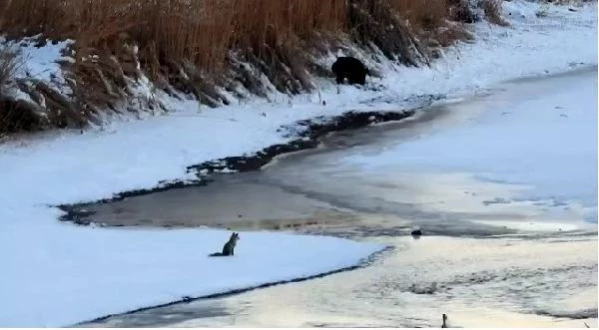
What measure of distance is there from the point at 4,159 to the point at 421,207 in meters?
3.37

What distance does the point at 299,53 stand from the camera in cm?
1606

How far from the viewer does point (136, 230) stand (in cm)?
833

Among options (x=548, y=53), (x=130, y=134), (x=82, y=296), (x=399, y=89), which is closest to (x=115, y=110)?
(x=130, y=134)

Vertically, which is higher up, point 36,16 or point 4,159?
point 36,16

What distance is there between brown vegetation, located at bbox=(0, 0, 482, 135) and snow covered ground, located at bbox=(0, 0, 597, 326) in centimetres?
42

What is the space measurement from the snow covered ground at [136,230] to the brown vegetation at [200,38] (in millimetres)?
418

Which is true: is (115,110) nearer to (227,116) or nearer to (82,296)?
(227,116)

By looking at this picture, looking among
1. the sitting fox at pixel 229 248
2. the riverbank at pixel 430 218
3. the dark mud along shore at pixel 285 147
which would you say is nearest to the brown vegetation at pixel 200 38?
the dark mud along shore at pixel 285 147

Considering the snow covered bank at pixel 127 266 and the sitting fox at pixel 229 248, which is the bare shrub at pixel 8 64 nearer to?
the snow covered bank at pixel 127 266

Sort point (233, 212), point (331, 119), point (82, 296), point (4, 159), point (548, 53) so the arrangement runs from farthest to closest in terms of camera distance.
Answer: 1. point (548, 53)
2. point (331, 119)
3. point (4, 159)
4. point (233, 212)
5. point (82, 296)

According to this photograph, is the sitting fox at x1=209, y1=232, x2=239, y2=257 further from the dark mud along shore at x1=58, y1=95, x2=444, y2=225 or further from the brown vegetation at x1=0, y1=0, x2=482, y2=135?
the brown vegetation at x1=0, y1=0, x2=482, y2=135

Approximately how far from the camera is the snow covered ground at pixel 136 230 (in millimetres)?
6684

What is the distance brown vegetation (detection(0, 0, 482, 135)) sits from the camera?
12.6 metres

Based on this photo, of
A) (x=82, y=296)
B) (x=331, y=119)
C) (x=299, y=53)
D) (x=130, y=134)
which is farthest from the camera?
(x=299, y=53)
